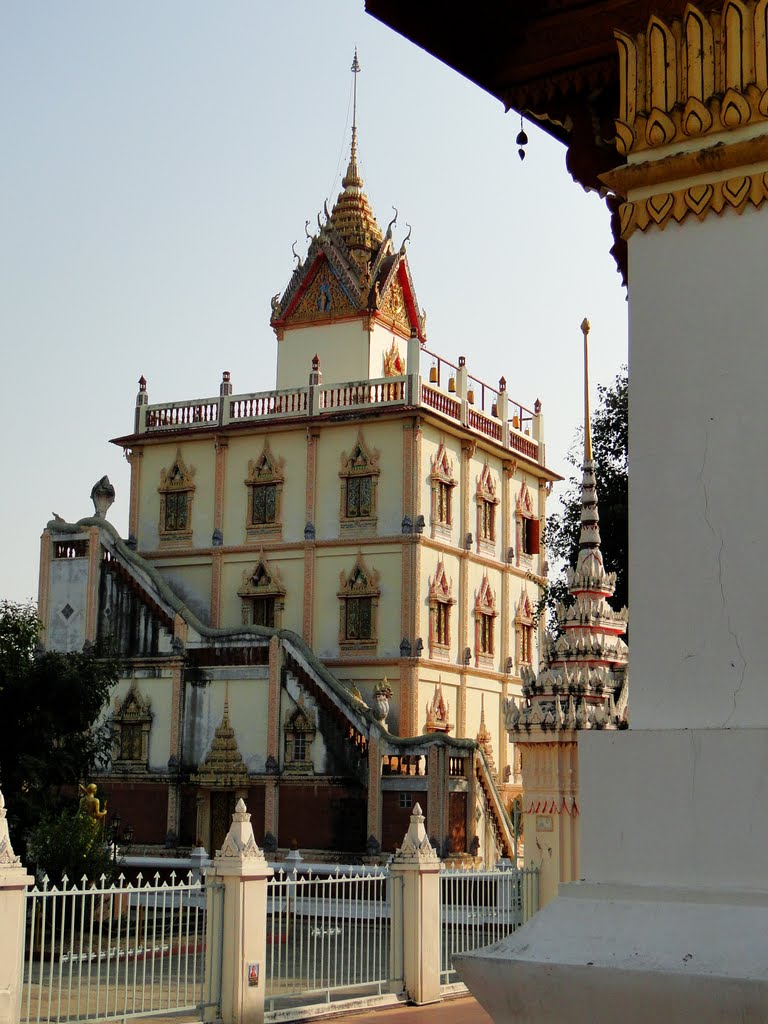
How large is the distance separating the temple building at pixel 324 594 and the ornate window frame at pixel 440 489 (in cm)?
7

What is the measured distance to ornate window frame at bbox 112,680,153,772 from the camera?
31.5 m

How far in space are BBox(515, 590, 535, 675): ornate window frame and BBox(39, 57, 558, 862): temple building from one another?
0.19 ft

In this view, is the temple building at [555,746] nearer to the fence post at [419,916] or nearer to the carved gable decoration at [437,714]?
the fence post at [419,916]

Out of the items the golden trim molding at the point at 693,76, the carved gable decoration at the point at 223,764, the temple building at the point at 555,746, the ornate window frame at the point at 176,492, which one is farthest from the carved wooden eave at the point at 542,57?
the ornate window frame at the point at 176,492

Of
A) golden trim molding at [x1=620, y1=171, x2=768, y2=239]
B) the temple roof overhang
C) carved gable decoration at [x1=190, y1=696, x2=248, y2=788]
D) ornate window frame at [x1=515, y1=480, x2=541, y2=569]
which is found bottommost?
carved gable decoration at [x1=190, y1=696, x2=248, y2=788]

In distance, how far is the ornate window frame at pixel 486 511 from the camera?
34500 mm

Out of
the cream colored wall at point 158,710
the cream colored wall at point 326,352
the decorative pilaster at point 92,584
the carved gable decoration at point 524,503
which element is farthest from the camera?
the cream colored wall at point 326,352

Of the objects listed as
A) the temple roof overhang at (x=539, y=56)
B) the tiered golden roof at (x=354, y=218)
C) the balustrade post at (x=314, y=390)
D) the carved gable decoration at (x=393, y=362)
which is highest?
the tiered golden roof at (x=354, y=218)

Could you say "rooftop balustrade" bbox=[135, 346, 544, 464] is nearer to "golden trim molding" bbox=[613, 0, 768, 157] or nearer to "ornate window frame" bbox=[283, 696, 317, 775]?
"ornate window frame" bbox=[283, 696, 317, 775]

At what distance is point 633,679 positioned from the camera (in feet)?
14.3

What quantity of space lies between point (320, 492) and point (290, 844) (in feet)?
27.2

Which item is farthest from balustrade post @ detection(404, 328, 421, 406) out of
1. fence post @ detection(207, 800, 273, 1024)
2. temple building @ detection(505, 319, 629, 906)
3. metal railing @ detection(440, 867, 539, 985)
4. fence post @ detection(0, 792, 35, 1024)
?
fence post @ detection(0, 792, 35, 1024)

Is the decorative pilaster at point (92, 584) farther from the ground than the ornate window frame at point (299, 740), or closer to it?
farther from the ground

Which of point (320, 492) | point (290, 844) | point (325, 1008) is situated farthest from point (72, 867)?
point (320, 492)
